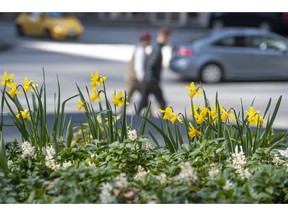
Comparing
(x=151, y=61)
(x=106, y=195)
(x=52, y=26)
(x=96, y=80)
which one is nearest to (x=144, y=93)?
(x=151, y=61)

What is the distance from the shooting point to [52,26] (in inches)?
1077

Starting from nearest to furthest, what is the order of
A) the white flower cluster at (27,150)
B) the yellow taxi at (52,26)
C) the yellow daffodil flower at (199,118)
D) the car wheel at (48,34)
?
1. the white flower cluster at (27,150)
2. the yellow daffodil flower at (199,118)
3. the yellow taxi at (52,26)
4. the car wheel at (48,34)

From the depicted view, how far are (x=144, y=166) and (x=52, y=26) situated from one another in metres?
23.8

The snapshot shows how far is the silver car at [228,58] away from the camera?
16.4m

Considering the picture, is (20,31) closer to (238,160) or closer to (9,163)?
(9,163)

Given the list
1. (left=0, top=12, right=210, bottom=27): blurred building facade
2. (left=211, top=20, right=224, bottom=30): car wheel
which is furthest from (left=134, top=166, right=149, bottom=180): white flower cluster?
(left=0, top=12, right=210, bottom=27): blurred building facade

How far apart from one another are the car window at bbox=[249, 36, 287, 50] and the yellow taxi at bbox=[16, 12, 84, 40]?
476 inches

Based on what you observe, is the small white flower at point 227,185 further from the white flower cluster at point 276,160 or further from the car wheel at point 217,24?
the car wheel at point 217,24

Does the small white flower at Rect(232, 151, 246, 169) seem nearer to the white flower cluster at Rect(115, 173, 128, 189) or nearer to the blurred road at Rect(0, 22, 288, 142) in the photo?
the white flower cluster at Rect(115, 173, 128, 189)

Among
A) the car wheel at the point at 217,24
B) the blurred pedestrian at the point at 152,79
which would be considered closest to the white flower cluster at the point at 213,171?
the blurred pedestrian at the point at 152,79

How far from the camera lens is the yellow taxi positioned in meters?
27.2

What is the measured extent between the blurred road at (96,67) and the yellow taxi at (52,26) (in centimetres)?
39

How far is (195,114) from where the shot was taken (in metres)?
4.37

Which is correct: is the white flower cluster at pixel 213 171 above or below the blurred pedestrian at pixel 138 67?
below
